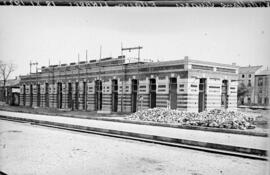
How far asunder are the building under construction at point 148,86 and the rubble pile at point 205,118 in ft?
9.64

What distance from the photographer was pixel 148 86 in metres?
25.2

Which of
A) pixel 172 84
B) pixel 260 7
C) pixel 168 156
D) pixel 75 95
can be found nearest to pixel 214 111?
pixel 172 84

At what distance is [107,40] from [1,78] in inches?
119

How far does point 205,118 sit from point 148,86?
9.31m

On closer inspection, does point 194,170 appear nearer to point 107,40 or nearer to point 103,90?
point 107,40

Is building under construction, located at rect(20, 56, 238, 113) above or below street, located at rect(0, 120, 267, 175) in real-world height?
above

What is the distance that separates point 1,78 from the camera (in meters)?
6.32

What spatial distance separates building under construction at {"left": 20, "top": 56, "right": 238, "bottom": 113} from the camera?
22.5 metres

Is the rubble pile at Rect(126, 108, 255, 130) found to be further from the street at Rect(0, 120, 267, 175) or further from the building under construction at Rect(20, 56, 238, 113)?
the street at Rect(0, 120, 267, 175)

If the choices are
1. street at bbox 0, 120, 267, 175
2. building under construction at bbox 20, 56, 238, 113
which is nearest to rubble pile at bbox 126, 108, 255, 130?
building under construction at bbox 20, 56, 238, 113

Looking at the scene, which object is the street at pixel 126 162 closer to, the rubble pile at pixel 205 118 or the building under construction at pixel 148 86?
the rubble pile at pixel 205 118

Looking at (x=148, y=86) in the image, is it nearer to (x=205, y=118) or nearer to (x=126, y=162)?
(x=205, y=118)

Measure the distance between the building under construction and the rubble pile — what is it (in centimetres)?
294

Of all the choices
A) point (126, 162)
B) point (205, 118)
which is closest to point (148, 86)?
point (205, 118)
